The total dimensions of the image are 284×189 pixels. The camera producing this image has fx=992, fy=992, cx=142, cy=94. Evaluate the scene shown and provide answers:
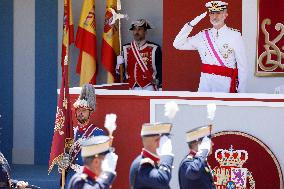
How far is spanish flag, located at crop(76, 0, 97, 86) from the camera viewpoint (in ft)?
48.2

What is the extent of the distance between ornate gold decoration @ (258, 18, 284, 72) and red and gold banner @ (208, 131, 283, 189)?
181cm

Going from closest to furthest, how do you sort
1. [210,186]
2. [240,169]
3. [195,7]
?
[210,186] → [240,169] → [195,7]

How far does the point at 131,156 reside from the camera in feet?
37.7

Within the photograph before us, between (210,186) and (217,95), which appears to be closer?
(210,186)

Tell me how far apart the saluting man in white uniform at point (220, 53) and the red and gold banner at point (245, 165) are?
27.3 inches

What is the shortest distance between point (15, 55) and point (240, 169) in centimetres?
534

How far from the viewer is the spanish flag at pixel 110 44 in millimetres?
14500

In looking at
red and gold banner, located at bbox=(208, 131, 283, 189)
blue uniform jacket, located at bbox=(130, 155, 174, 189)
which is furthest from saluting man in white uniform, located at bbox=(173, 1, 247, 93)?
blue uniform jacket, located at bbox=(130, 155, 174, 189)

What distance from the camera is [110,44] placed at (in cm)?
1458

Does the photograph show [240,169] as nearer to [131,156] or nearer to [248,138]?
[248,138]

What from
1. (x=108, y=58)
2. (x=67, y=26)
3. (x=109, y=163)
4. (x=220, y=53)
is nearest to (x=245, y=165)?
(x=220, y=53)

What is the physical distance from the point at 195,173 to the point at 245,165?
205 centimetres

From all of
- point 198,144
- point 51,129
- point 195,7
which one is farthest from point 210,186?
point 51,129

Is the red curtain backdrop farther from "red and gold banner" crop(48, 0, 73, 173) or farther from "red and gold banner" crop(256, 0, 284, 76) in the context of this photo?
"red and gold banner" crop(48, 0, 73, 173)
